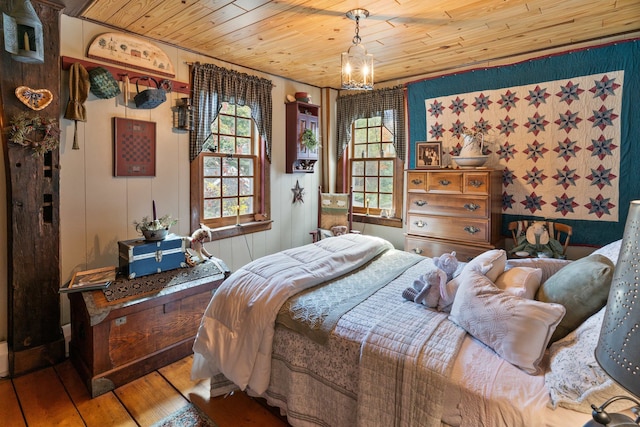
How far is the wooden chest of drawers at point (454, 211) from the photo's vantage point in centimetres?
312

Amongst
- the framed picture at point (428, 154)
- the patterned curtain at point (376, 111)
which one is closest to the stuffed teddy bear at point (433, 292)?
the framed picture at point (428, 154)

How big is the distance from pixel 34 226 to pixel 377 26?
2.78 meters

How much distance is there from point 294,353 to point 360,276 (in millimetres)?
742

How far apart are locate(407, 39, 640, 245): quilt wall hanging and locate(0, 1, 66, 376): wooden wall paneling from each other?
3.47 m

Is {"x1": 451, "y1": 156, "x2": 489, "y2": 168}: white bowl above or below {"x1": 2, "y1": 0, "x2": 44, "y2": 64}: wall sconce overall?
below

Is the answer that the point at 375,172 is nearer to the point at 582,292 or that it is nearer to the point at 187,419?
the point at 582,292

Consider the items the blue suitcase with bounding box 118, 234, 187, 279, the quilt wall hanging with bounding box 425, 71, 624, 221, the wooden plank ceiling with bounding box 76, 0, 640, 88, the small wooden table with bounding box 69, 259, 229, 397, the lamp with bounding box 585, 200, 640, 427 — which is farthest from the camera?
the quilt wall hanging with bounding box 425, 71, 624, 221

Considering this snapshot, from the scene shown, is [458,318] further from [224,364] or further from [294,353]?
[224,364]

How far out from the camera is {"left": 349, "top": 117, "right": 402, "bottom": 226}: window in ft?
14.1

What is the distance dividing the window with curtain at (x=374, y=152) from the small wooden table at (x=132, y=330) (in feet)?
7.94

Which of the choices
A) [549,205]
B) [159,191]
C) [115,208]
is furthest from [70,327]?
[549,205]

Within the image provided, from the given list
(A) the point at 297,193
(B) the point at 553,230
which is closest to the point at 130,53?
(A) the point at 297,193

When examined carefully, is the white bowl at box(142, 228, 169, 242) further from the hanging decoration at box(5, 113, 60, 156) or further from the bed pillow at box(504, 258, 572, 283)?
the bed pillow at box(504, 258, 572, 283)

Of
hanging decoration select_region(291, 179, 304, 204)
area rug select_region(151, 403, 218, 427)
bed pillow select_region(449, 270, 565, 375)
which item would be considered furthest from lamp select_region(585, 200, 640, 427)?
hanging decoration select_region(291, 179, 304, 204)
